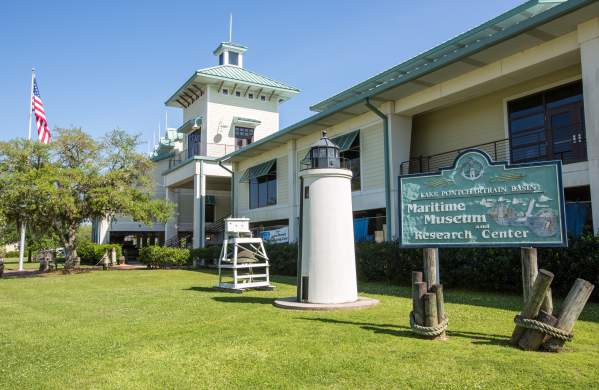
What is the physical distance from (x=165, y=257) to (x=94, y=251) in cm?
1030

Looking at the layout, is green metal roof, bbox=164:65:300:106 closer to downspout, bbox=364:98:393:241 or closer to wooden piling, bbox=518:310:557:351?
downspout, bbox=364:98:393:241

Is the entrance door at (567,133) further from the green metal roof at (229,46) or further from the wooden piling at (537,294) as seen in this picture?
the green metal roof at (229,46)

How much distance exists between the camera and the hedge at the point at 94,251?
1320 inches

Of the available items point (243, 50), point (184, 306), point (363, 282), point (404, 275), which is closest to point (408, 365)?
point (184, 306)

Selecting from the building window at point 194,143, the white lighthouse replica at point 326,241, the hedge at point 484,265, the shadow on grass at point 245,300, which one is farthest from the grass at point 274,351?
the building window at point 194,143

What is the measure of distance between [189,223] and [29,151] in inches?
609

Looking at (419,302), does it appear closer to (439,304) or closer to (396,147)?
(439,304)

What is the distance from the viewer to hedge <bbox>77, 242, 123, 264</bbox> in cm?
3353

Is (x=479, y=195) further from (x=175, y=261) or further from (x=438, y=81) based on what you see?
(x=175, y=261)

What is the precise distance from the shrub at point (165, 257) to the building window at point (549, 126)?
1842cm

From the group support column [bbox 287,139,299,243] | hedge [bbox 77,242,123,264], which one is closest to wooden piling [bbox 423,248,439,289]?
support column [bbox 287,139,299,243]

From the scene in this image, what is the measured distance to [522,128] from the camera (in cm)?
1465

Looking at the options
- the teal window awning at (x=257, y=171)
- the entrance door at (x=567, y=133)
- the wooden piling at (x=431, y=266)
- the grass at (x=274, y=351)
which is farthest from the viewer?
the teal window awning at (x=257, y=171)

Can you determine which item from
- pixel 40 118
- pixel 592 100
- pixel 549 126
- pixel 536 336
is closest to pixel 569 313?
pixel 536 336
